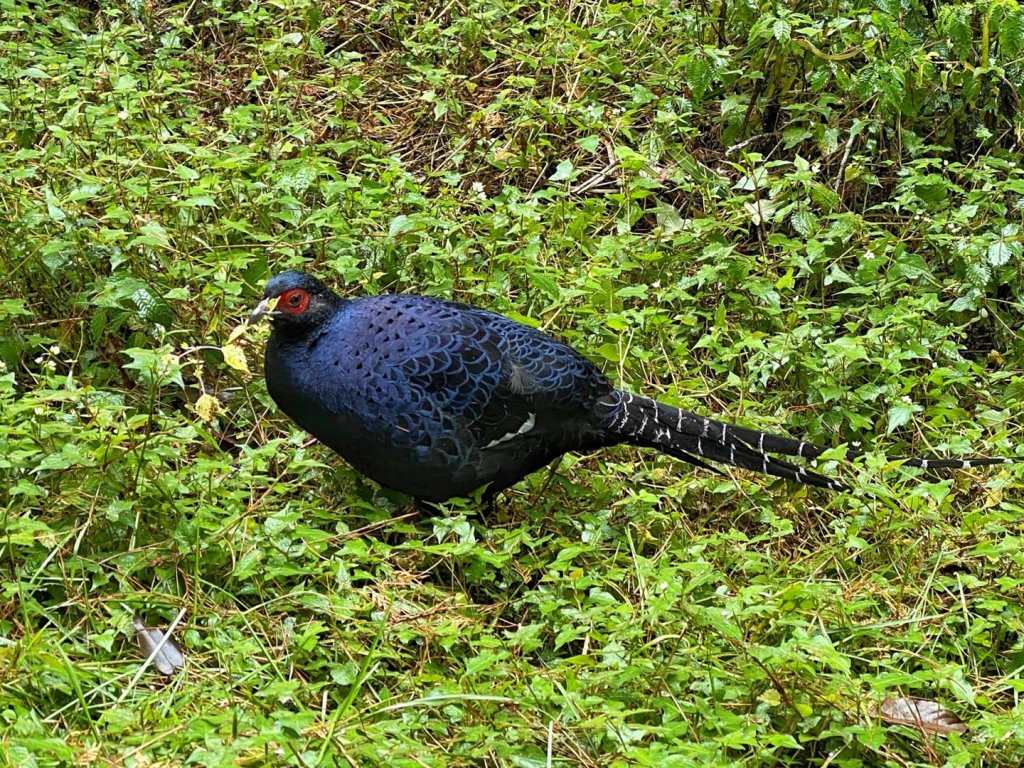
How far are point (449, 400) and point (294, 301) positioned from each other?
0.69 meters

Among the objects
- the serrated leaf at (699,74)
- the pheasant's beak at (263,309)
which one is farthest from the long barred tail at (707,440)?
the serrated leaf at (699,74)

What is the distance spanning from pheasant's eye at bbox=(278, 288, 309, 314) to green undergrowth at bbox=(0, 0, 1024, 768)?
337 millimetres

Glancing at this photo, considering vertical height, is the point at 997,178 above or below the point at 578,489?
above

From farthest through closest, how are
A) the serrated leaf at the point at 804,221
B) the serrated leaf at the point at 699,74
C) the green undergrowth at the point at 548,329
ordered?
the serrated leaf at the point at 699,74
the serrated leaf at the point at 804,221
the green undergrowth at the point at 548,329

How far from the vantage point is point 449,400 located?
473cm

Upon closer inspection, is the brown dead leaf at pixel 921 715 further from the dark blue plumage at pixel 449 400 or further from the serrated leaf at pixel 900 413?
the serrated leaf at pixel 900 413

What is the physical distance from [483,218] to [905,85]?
83.8 inches

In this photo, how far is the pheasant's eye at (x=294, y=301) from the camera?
187 inches

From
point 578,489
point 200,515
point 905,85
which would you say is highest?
point 905,85

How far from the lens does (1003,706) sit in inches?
162

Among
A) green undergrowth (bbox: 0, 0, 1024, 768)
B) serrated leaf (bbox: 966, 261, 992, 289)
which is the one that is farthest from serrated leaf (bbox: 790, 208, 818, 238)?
serrated leaf (bbox: 966, 261, 992, 289)

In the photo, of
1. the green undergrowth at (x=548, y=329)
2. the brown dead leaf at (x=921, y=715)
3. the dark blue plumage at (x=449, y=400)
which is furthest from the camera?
the dark blue plumage at (x=449, y=400)

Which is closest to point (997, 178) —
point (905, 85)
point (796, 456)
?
point (905, 85)

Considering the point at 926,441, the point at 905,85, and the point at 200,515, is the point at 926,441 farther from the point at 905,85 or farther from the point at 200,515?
the point at 200,515
